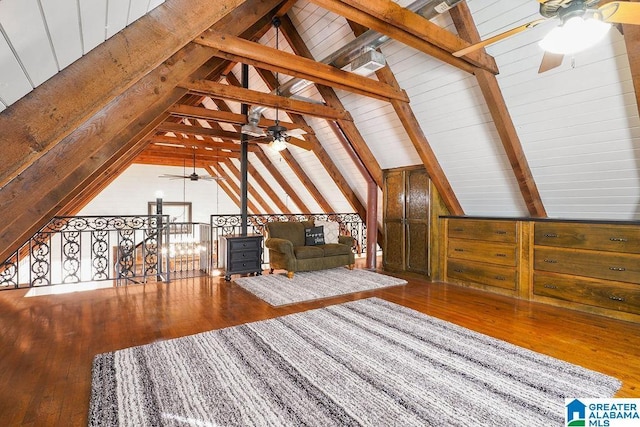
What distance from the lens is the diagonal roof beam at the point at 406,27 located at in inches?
94.9

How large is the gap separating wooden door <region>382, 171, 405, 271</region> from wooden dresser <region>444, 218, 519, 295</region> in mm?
797

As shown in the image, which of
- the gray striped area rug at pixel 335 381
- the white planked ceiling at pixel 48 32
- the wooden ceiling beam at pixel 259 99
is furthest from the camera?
the wooden ceiling beam at pixel 259 99

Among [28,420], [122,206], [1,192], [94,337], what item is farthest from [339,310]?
[122,206]

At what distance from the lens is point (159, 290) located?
4469 mm

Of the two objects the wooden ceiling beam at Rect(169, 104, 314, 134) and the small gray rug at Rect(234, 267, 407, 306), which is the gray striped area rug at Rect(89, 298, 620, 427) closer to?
the small gray rug at Rect(234, 267, 407, 306)

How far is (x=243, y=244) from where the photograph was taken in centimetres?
520

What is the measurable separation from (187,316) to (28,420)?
1675mm

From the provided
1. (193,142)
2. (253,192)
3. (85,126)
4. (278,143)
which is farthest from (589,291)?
(253,192)

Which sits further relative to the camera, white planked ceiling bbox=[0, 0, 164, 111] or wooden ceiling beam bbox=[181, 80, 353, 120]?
wooden ceiling beam bbox=[181, 80, 353, 120]

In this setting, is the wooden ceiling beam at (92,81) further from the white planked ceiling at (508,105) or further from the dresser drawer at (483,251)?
the dresser drawer at (483,251)

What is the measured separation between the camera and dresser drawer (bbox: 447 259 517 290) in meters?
4.32

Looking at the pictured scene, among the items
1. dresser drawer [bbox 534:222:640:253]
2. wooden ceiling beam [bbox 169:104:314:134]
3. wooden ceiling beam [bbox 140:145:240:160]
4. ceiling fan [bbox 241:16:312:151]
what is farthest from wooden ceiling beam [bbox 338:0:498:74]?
wooden ceiling beam [bbox 140:145:240:160]

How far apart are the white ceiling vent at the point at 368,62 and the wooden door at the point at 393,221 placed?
7.57 ft

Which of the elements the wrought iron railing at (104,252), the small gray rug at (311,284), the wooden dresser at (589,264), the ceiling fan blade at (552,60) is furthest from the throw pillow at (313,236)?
the ceiling fan blade at (552,60)
